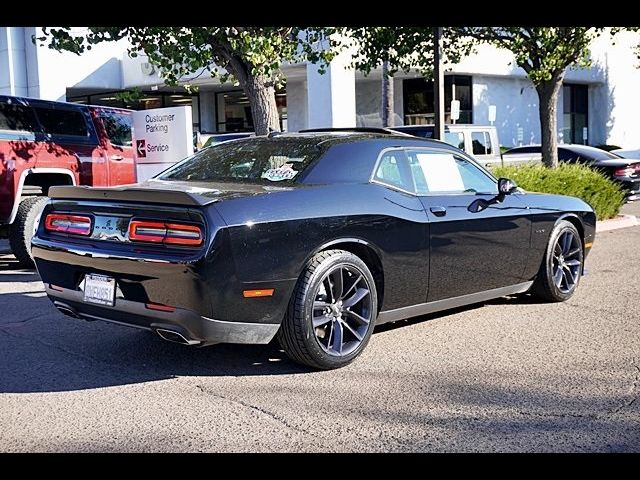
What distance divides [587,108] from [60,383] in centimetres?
3714

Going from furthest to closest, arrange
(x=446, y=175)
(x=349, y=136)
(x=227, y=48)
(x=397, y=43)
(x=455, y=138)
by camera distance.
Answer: (x=455, y=138) < (x=397, y=43) < (x=227, y=48) < (x=446, y=175) < (x=349, y=136)

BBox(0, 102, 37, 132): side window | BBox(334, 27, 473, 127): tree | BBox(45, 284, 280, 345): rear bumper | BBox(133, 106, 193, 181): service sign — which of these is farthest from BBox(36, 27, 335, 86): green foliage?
BBox(45, 284, 280, 345): rear bumper

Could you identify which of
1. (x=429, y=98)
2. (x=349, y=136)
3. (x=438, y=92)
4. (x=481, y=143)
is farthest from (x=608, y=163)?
(x=429, y=98)

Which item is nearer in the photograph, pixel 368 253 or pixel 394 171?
pixel 368 253

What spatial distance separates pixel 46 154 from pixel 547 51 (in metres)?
8.85

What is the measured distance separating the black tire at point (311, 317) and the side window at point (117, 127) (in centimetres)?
649

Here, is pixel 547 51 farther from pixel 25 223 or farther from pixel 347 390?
pixel 347 390

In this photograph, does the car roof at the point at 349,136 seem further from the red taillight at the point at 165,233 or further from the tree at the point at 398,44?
the tree at the point at 398,44

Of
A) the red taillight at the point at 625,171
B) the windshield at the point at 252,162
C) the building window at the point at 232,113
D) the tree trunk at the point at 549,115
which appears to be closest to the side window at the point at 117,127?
the windshield at the point at 252,162

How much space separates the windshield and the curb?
873 centimetres

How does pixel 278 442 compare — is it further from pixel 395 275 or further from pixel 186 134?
pixel 186 134

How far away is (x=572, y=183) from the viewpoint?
13359 mm

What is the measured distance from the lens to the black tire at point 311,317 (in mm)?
5141

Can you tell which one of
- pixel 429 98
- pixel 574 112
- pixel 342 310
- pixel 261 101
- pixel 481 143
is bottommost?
pixel 342 310
